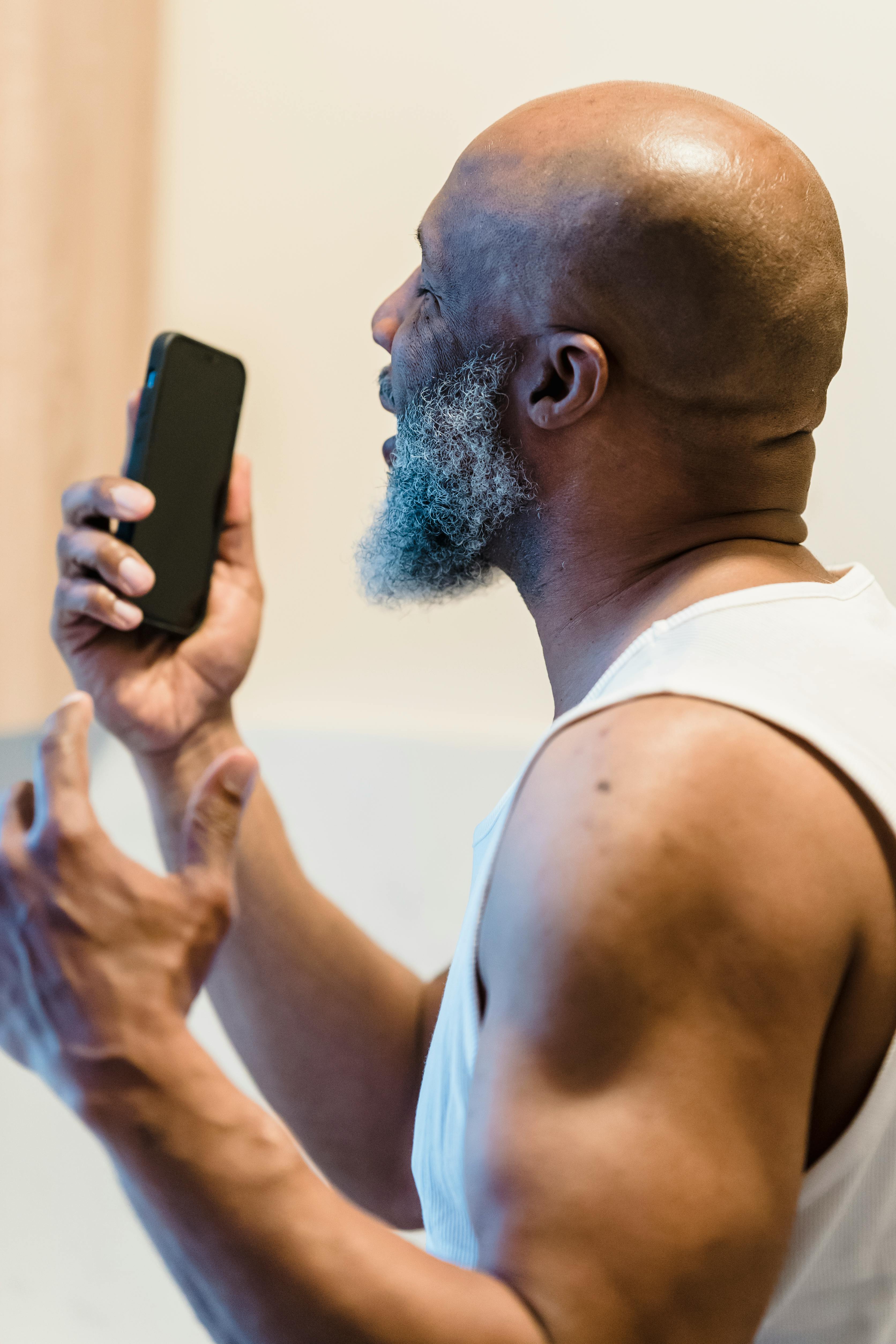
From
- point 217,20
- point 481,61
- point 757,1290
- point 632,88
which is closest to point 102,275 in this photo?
point 217,20

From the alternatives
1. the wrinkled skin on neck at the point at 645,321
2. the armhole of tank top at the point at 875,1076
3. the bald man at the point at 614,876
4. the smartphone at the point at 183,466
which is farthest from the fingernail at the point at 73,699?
the smartphone at the point at 183,466

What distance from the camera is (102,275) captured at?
1.19m

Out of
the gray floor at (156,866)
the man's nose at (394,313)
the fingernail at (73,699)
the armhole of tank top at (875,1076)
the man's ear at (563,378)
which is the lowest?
the gray floor at (156,866)

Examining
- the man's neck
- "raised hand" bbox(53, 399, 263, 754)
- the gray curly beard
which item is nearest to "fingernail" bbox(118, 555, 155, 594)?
"raised hand" bbox(53, 399, 263, 754)

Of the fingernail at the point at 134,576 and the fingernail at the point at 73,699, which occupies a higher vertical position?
the fingernail at the point at 73,699

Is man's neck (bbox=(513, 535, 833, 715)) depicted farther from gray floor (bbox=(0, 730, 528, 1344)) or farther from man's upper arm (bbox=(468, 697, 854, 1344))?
gray floor (bbox=(0, 730, 528, 1344))

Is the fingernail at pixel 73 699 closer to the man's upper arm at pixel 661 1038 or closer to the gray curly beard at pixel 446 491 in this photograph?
the man's upper arm at pixel 661 1038

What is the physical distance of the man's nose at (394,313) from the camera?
0.74 metres

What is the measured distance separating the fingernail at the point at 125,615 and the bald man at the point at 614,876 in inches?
9.4

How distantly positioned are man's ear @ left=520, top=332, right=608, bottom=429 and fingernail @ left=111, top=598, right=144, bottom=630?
0.32 m

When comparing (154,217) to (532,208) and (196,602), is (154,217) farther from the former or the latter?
(532,208)

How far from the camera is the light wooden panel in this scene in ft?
3.57

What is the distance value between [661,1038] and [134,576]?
530 mm

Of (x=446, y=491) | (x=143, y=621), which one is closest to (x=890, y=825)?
(x=446, y=491)
